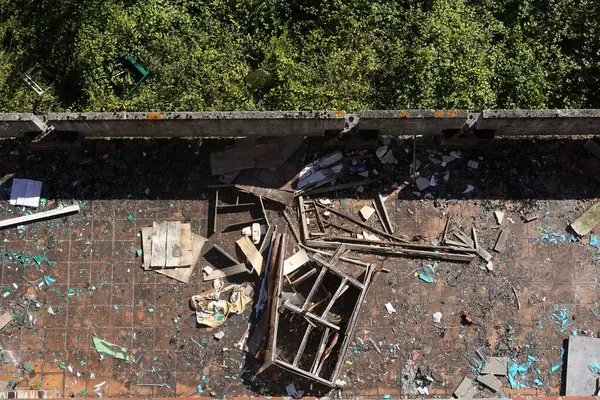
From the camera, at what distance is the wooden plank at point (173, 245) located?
8771 millimetres

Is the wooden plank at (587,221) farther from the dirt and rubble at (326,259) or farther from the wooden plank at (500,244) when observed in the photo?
the wooden plank at (500,244)

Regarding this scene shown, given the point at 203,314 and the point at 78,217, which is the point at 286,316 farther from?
the point at 78,217

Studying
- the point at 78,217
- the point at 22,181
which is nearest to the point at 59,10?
the point at 22,181

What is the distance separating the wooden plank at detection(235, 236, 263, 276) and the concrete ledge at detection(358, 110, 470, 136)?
8.03ft

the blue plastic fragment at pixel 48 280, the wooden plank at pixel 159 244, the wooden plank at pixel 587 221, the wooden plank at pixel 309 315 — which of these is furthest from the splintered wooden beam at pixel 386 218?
the blue plastic fragment at pixel 48 280

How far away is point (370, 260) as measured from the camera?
875cm

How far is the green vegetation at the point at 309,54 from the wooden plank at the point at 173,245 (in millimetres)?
2212

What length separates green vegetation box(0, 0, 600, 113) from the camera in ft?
31.6

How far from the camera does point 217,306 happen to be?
862cm

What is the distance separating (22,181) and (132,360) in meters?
3.33

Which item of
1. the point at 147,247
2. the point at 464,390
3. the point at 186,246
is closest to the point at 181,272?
the point at 186,246

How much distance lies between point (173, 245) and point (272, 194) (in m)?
1.72

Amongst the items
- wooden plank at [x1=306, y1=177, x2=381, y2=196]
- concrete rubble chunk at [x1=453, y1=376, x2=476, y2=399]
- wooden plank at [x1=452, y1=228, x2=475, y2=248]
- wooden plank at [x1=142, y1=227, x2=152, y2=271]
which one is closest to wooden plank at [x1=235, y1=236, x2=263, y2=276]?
wooden plank at [x1=306, y1=177, x2=381, y2=196]

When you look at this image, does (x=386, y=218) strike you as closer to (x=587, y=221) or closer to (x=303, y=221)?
(x=303, y=221)
